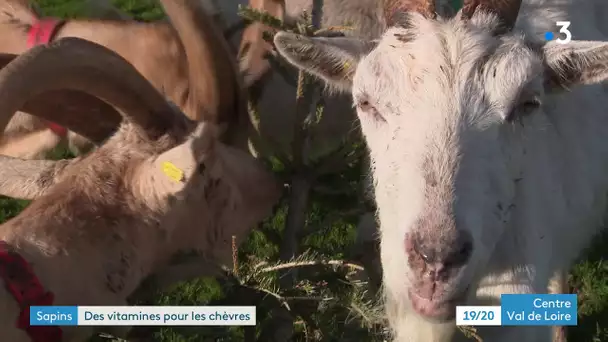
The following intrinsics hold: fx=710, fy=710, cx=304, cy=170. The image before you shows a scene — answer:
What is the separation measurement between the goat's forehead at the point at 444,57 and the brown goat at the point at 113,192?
845 millimetres

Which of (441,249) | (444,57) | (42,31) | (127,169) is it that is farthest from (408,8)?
(42,31)

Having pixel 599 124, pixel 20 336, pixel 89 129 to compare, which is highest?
pixel 599 124

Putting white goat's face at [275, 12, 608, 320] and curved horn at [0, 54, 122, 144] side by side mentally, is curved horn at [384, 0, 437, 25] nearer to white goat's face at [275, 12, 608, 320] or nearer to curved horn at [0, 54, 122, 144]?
white goat's face at [275, 12, 608, 320]

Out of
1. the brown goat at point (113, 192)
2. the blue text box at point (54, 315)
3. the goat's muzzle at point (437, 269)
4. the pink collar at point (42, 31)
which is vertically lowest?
the blue text box at point (54, 315)

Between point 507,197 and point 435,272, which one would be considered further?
point 507,197

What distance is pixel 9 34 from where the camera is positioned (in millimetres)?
4555

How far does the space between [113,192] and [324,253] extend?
68.3 inches

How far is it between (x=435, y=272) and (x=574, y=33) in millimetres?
2128

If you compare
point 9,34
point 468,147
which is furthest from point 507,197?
point 9,34

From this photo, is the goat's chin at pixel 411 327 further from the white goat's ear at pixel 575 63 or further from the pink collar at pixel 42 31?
the pink collar at pixel 42 31

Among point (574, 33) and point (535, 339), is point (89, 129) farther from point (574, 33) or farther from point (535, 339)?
point (574, 33)

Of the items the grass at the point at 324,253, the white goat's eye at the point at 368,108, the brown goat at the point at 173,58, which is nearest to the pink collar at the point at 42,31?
the brown goat at the point at 173,58

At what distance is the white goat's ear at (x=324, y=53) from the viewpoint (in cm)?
288

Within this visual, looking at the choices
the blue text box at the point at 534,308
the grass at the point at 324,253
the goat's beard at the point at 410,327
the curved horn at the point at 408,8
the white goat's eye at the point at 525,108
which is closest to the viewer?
the white goat's eye at the point at 525,108
